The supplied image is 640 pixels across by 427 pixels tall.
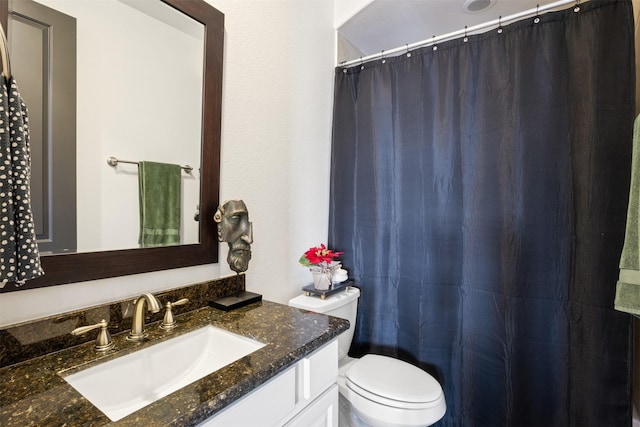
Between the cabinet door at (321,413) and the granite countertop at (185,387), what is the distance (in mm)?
181

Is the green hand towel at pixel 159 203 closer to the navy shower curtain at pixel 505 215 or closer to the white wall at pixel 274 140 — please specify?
the white wall at pixel 274 140

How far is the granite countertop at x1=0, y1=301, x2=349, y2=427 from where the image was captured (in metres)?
0.53

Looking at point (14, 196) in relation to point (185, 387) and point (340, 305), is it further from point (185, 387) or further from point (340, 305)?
point (340, 305)

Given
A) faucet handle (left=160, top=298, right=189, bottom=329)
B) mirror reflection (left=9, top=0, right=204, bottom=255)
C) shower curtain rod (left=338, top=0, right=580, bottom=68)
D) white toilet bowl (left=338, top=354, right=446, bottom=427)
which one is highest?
shower curtain rod (left=338, top=0, right=580, bottom=68)

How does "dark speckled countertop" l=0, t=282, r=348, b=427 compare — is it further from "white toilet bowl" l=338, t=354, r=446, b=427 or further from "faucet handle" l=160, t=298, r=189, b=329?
"white toilet bowl" l=338, t=354, r=446, b=427

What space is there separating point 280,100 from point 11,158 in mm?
1073

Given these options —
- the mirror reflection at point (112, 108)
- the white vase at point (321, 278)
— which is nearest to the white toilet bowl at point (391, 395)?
the white vase at point (321, 278)

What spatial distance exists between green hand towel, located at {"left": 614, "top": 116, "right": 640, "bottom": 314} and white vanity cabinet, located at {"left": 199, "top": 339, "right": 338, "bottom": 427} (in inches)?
39.0

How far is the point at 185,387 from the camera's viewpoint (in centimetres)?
62

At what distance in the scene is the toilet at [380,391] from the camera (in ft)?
3.86

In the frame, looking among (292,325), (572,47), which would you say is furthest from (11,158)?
(572,47)

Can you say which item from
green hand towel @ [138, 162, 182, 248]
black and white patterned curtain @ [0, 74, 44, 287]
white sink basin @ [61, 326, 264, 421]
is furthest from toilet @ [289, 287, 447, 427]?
black and white patterned curtain @ [0, 74, 44, 287]

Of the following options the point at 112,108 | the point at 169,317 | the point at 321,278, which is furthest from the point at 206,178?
the point at 321,278

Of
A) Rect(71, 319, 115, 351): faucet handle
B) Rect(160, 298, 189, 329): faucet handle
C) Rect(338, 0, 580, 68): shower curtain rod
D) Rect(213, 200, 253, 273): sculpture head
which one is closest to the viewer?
Rect(71, 319, 115, 351): faucet handle
